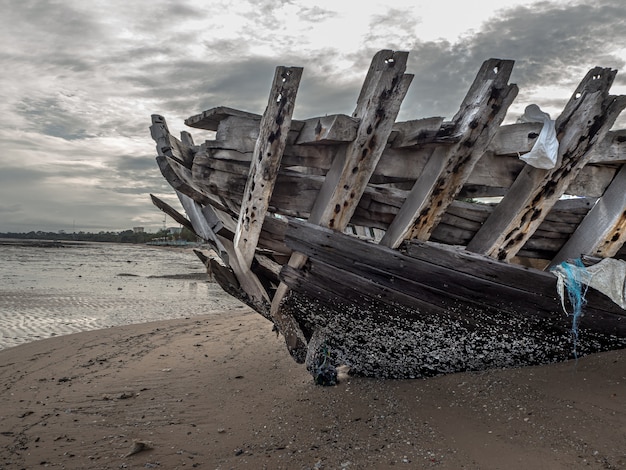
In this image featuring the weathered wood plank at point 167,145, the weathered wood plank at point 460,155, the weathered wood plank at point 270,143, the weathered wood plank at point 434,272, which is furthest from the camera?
the weathered wood plank at point 167,145

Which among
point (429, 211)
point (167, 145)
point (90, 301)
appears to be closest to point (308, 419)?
point (429, 211)

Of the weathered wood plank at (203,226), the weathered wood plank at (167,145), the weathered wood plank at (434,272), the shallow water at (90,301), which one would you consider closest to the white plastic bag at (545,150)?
the weathered wood plank at (434,272)

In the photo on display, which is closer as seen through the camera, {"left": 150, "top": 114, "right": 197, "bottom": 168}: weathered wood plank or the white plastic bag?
the white plastic bag

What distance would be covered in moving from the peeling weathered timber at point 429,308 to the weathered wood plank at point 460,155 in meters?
0.21

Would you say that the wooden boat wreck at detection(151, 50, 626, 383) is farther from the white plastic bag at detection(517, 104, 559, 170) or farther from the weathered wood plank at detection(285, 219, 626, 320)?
the white plastic bag at detection(517, 104, 559, 170)

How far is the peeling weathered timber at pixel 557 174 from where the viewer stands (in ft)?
10.2

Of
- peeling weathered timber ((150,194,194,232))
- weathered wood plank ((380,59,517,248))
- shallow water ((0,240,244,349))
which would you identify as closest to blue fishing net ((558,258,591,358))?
weathered wood plank ((380,59,517,248))

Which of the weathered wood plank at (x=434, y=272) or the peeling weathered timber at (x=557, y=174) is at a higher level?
the peeling weathered timber at (x=557, y=174)

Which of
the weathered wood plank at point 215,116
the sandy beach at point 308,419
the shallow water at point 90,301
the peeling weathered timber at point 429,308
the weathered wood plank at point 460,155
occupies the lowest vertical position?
the shallow water at point 90,301

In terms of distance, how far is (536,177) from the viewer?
3275 mm

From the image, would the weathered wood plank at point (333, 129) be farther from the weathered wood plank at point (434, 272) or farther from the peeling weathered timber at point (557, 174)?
the peeling weathered timber at point (557, 174)

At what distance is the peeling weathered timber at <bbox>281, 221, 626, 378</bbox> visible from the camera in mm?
3420

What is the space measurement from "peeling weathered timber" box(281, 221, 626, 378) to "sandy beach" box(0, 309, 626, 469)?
29 cm

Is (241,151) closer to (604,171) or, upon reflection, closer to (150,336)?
(604,171)
